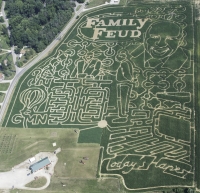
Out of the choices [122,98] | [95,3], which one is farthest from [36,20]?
[122,98]

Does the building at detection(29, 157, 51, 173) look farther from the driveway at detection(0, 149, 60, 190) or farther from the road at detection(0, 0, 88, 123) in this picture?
the road at detection(0, 0, 88, 123)

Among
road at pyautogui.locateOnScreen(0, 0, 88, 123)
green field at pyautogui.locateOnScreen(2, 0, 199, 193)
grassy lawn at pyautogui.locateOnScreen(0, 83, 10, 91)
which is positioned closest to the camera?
green field at pyautogui.locateOnScreen(2, 0, 199, 193)

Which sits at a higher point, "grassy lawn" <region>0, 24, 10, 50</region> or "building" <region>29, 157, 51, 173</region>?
"grassy lawn" <region>0, 24, 10, 50</region>

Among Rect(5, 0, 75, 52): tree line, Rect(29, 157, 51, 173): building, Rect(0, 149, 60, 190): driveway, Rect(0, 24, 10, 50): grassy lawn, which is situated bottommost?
Rect(0, 149, 60, 190): driveway

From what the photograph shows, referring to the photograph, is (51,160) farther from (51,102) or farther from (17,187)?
(51,102)

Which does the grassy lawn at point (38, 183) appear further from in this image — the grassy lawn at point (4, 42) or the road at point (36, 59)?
the grassy lawn at point (4, 42)

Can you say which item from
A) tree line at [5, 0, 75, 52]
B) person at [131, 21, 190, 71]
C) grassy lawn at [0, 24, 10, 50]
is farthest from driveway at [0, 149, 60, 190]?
grassy lawn at [0, 24, 10, 50]

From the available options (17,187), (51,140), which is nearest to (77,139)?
(51,140)

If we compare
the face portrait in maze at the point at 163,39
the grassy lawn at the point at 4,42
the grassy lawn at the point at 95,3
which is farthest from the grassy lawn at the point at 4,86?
the grassy lawn at the point at 95,3
